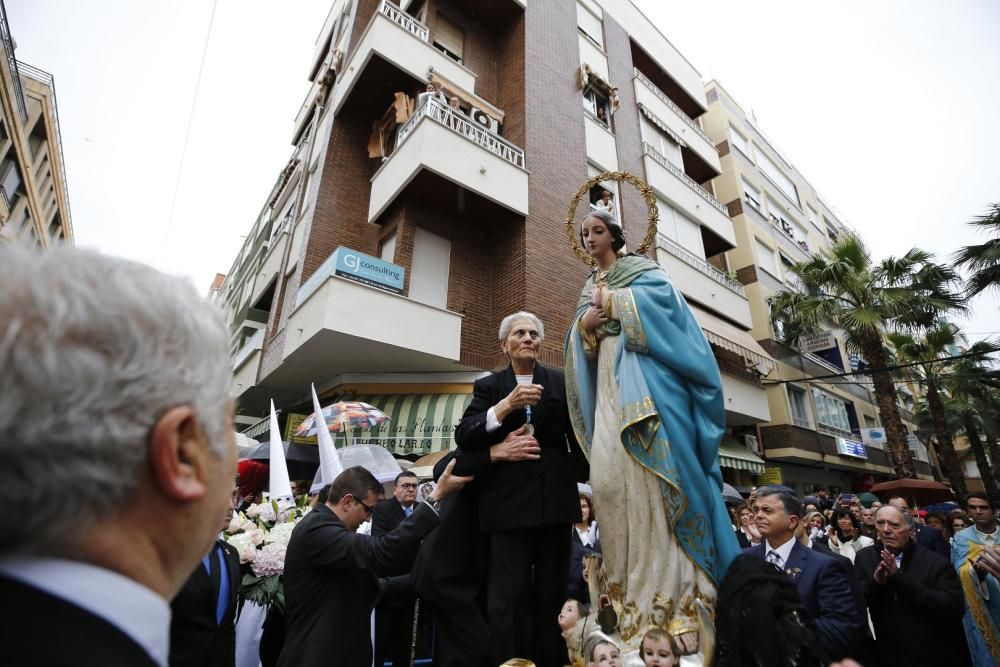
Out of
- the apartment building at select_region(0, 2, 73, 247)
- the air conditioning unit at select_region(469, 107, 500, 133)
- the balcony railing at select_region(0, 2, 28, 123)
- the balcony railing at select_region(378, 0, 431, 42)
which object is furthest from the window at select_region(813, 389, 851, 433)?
the balcony railing at select_region(0, 2, 28, 123)

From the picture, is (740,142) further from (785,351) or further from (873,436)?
(873,436)

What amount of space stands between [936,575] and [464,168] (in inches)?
389

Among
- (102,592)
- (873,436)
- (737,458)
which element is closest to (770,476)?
(737,458)

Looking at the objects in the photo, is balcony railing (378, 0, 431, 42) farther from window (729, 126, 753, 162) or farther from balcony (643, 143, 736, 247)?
window (729, 126, 753, 162)

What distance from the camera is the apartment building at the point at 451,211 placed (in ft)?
34.9

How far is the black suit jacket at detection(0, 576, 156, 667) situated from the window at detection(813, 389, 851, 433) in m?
24.2

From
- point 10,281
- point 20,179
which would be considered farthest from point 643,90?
point 20,179

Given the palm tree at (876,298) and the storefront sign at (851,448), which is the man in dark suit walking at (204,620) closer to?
the palm tree at (876,298)

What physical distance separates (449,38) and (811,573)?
14666 millimetres

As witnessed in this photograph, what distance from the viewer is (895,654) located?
3.66 metres

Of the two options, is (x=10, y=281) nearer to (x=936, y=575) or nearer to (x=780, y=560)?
(x=780, y=560)

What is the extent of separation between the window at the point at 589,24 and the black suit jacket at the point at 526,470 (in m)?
17.2

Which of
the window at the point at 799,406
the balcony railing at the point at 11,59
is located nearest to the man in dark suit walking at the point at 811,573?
the window at the point at 799,406

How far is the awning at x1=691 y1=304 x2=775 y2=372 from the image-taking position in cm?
1519
